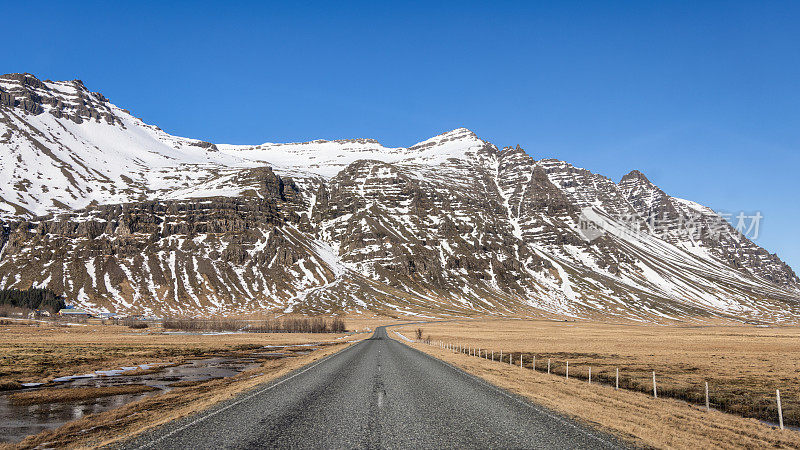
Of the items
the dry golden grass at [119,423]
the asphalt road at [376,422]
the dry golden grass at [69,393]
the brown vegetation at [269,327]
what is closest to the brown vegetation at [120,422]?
the dry golden grass at [119,423]

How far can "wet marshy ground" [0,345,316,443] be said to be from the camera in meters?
20.9

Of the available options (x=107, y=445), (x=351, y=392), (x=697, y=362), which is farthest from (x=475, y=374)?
(x=697, y=362)

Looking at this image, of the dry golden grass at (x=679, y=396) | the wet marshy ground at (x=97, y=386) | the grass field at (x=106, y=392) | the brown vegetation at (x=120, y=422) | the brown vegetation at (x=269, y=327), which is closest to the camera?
the brown vegetation at (x=120, y=422)

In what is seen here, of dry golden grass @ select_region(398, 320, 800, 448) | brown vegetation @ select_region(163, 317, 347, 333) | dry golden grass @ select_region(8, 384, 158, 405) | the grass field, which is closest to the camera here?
dry golden grass @ select_region(398, 320, 800, 448)

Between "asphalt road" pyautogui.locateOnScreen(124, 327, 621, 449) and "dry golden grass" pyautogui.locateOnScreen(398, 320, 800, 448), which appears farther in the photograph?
"dry golden grass" pyautogui.locateOnScreen(398, 320, 800, 448)

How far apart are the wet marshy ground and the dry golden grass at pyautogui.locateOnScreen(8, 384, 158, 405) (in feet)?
1.13

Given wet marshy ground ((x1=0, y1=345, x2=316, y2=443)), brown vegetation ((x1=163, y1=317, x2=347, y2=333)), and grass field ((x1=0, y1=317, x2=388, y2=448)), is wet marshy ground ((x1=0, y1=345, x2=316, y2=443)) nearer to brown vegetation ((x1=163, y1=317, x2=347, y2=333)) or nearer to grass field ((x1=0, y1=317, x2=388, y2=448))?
grass field ((x1=0, y1=317, x2=388, y2=448))

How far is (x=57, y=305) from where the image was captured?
6826 inches

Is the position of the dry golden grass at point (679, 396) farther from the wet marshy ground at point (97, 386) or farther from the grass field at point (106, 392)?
the wet marshy ground at point (97, 386)

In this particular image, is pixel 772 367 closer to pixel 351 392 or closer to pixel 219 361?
pixel 351 392

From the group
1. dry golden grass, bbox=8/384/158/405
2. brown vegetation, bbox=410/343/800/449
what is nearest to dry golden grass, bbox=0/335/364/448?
dry golden grass, bbox=8/384/158/405

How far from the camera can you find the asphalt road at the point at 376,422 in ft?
44.7

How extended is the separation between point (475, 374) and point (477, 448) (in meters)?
19.8

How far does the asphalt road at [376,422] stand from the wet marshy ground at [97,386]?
8567 mm
